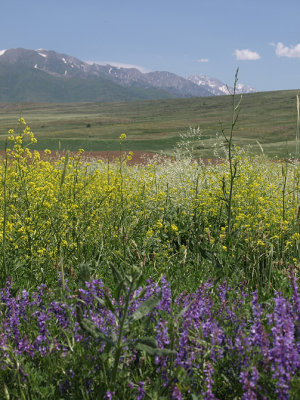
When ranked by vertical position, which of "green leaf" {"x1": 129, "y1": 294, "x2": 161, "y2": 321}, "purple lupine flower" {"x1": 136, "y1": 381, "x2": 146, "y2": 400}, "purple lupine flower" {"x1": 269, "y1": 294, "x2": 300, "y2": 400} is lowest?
"purple lupine flower" {"x1": 136, "y1": 381, "x2": 146, "y2": 400}

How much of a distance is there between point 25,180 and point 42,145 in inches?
1177

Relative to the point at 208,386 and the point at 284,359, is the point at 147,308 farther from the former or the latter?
the point at 284,359

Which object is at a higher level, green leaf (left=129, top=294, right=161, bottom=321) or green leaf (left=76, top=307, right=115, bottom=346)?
green leaf (left=129, top=294, right=161, bottom=321)

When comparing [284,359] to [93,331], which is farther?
[93,331]

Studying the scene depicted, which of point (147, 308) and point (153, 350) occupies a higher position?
point (147, 308)

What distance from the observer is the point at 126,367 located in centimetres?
245

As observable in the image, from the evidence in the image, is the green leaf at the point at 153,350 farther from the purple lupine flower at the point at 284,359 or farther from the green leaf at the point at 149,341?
the purple lupine flower at the point at 284,359

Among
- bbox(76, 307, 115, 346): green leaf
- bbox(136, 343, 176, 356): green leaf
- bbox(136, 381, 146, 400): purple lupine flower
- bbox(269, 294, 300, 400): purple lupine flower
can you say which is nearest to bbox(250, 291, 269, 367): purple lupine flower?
bbox(269, 294, 300, 400): purple lupine flower

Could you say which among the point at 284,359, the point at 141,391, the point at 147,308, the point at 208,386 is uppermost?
the point at 147,308

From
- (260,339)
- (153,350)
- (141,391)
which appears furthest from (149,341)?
(260,339)

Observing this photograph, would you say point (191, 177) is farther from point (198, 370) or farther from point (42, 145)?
point (42, 145)

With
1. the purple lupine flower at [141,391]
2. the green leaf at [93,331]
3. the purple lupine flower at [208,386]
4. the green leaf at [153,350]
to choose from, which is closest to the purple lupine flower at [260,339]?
the purple lupine flower at [208,386]

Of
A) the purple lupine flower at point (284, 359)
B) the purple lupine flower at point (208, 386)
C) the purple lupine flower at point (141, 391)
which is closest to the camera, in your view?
the purple lupine flower at point (284, 359)

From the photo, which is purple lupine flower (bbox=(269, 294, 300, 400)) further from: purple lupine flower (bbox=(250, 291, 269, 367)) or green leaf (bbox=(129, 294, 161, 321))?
green leaf (bbox=(129, 294, 161, 321))
